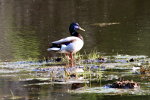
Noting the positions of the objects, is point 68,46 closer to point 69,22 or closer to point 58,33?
point 58,33

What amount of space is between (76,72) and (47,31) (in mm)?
10659

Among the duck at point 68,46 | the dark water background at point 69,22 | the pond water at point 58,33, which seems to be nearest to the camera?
the pond water at point 58,33

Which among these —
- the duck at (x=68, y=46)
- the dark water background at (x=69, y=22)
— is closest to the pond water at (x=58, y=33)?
the dark water background at (x=69, y=22)

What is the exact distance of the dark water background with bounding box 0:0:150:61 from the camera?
19.2 metres

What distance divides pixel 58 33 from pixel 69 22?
4331 mm

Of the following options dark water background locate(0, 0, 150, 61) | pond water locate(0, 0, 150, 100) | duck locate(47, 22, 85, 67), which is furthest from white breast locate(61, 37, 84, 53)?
dark water background locate(0, 0, 150, 61)

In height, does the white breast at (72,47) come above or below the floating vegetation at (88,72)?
above

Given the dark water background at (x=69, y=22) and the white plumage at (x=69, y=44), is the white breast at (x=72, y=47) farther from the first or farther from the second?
the dark water background at (x=69, y=22)

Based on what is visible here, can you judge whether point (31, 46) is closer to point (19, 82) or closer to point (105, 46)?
point (105, 46)

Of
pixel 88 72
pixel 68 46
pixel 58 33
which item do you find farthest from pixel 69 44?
pixel 58 33

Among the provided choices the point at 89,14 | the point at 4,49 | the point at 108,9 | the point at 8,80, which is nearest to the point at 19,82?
the point at 8,80

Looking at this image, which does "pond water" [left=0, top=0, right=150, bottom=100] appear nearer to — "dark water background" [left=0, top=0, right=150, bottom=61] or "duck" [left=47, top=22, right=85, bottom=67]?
"dark water background" [left=0, top=0, right=150, bottom=61]

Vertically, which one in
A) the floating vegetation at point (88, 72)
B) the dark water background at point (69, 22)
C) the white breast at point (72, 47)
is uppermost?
Answer: the dark water background at point (69, 22)

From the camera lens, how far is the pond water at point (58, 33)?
1216cm
